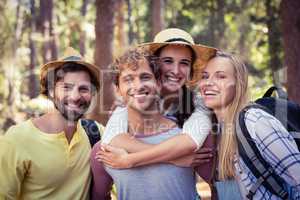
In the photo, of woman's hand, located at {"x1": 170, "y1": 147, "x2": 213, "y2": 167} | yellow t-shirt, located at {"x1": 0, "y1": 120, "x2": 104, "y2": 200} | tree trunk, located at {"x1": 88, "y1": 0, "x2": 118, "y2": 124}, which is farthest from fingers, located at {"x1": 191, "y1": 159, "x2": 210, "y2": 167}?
tree trunk, located at {"x1": 88, "y1": 0, "x2": 118, "y2": 124}

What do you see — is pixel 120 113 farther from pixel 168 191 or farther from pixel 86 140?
pixel 168 191

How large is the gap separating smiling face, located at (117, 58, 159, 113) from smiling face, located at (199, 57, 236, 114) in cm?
43

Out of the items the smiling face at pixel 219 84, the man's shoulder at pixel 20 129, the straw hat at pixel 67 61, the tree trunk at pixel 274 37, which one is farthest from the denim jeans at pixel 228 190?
the tree trunk at pixel 274 37

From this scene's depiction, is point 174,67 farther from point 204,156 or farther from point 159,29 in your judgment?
point 159,29

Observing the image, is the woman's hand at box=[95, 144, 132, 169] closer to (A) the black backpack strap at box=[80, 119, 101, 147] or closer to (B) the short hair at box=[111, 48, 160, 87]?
(B) the short hair at box=[111, 48, 160, 87]

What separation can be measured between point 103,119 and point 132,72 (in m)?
7.89

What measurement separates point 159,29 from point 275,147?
49.9ft

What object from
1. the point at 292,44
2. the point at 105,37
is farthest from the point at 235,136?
the point at 105,37

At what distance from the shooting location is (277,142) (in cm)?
297

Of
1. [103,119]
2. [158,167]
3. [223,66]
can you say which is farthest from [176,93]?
[103,119]

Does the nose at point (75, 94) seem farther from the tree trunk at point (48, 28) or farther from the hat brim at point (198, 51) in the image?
the tree trunk at point (48, 28)

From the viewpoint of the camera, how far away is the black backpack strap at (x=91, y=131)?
3.88 meters

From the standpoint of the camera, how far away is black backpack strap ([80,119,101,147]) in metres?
3.88

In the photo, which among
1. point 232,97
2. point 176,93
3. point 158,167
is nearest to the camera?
point 158,167
